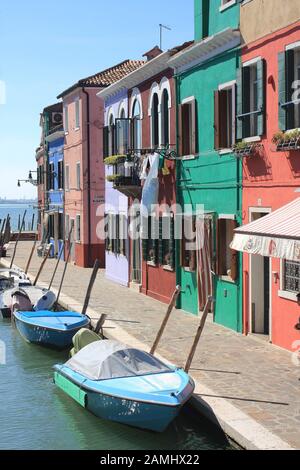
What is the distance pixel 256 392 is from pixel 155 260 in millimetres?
11462

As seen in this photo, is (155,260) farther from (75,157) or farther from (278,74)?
(75,157)

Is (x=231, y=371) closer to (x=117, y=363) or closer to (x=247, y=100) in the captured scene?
(x=117, y=363)

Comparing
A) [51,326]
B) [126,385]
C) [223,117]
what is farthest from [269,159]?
[51,326]

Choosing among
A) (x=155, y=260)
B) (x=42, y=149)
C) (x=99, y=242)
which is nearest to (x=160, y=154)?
(x=155, y=260)

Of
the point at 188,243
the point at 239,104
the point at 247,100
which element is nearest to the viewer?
the point at 247,100

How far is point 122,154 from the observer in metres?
24.9

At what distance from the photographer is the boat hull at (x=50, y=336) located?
58.4 ft

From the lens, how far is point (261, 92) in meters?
15.0

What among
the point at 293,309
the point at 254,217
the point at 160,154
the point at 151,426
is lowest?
the point at 151,426

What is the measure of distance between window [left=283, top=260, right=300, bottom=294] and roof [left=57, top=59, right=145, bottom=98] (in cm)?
2033

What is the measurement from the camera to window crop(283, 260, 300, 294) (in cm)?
1401

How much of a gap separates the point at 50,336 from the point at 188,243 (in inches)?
180

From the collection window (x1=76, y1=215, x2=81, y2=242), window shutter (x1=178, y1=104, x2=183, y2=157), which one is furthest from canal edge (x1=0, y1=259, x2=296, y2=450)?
window (x1=76, y1=215, x2=81, y2=242)

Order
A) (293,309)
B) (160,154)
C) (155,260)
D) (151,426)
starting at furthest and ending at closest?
(155,260) → (160,154) → (293,309) → (151,426)
